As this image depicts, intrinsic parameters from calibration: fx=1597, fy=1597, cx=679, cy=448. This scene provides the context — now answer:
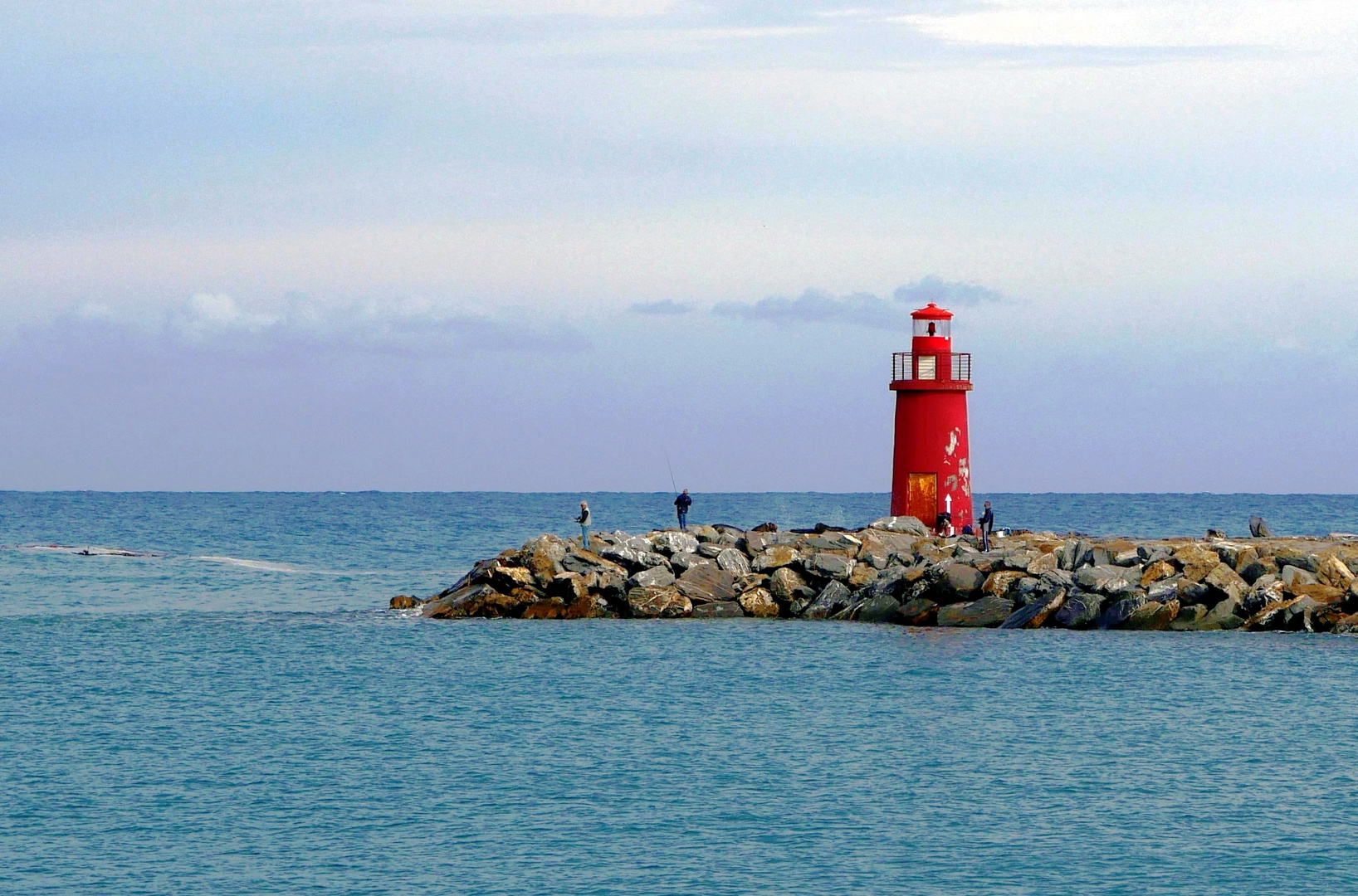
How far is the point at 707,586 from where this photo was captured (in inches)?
1348

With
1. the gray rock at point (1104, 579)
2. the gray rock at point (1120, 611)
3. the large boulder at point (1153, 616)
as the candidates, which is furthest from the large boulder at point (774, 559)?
the large boulder at point (1153, 616)

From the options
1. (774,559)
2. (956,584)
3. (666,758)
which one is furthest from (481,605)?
(666,758)

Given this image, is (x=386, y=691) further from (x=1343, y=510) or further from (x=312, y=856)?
(x=1343, y=510)

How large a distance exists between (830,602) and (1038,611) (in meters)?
4.36

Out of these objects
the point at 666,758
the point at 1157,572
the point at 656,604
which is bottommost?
the point at 666,758

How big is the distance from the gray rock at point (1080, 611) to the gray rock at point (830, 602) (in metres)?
4.39

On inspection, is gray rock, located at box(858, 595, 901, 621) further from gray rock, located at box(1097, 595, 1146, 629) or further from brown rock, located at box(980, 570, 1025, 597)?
gray rock, located at box(1097, 595, 1146, 629)

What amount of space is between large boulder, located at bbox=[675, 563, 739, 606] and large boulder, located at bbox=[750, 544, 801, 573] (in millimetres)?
710

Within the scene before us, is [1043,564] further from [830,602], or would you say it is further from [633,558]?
[633,558]

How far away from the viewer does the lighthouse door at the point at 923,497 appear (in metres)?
37.4

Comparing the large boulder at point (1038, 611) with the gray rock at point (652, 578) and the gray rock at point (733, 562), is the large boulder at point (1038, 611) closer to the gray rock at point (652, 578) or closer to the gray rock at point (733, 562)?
the gray rock at point (733, 562)

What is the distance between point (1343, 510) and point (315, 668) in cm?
12501

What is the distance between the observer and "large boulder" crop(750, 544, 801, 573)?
3472cm

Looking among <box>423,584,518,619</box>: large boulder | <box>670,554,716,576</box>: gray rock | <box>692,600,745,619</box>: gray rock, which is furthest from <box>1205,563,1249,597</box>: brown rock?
<box>423,584,518,619</box>: large boulder
